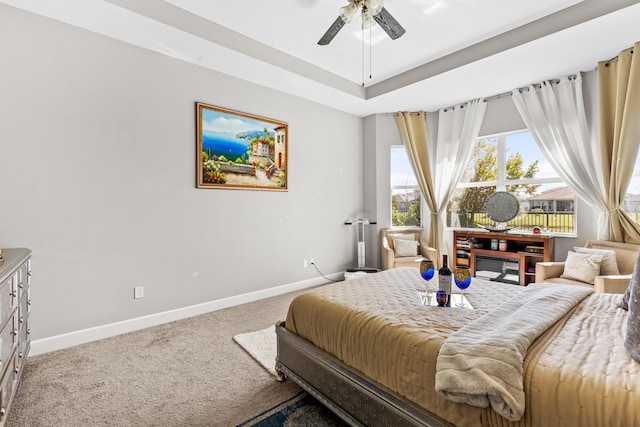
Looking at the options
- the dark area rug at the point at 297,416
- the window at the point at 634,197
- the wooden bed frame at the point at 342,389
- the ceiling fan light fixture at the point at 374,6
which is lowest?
the dark area rug at the point at 297,416

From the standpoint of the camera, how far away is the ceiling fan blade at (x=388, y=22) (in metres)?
2.43

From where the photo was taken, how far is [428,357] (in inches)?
52.1

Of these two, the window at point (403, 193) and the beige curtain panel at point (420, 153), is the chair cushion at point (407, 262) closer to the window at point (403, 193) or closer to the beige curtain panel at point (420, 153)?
the beige curtain panel at point (420, 153)

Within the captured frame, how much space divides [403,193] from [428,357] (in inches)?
165

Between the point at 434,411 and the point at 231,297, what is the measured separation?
9.30 feet

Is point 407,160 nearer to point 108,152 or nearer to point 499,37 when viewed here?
point 499,37

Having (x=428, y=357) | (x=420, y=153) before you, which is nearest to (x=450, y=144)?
(x=420, y=153)

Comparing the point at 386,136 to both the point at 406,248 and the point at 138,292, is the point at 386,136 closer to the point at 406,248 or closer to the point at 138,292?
the point at 406,248

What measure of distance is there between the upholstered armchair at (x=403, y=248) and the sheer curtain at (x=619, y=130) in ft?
6.79

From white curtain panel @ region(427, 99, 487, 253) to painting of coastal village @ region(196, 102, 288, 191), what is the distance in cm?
249

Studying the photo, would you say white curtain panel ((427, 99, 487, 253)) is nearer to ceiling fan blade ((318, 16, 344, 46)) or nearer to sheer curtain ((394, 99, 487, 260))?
sheer curtain ((394, 99, 487, 260))

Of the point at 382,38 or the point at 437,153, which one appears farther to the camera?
the point at 437,153

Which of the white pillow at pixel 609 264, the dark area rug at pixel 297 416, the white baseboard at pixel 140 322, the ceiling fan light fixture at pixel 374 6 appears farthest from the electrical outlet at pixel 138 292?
the white pillow at pixel 609 264

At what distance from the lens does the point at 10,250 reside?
2.25 meters
